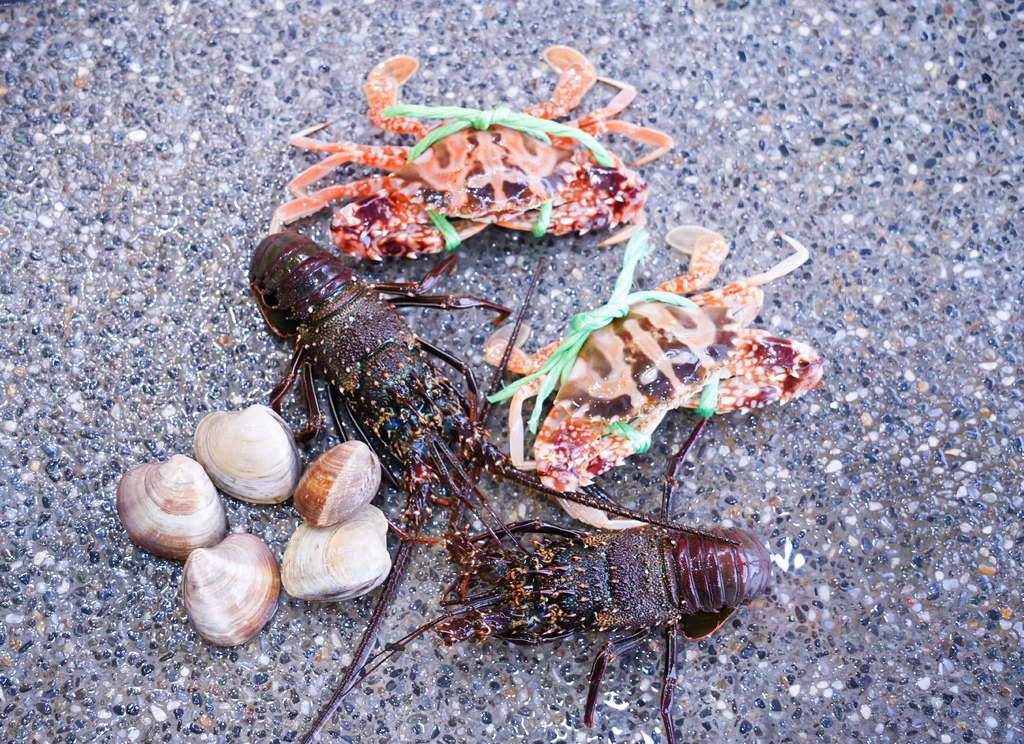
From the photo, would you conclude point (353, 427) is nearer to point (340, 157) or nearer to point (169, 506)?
→ point (169, 506)

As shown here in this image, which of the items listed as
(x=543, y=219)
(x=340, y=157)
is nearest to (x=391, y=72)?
(x=340, y=157)

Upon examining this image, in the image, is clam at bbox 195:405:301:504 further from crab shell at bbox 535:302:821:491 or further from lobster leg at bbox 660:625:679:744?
lobster leg at bbox 660:625:679:744

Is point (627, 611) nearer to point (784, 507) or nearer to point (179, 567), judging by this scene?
point (784, 507)

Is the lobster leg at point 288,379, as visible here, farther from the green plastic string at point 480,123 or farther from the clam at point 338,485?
the green plastic string at point 480,123

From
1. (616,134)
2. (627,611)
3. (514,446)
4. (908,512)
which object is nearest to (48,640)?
(514,446)

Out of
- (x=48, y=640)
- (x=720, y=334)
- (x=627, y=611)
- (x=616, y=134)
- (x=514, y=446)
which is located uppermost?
(x=616, y=134)

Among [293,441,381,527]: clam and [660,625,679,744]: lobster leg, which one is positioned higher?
[293,441,381,527]: clam

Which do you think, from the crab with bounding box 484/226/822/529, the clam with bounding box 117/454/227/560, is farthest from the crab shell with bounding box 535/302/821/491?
the clam with bounding box 117/454/227/560
